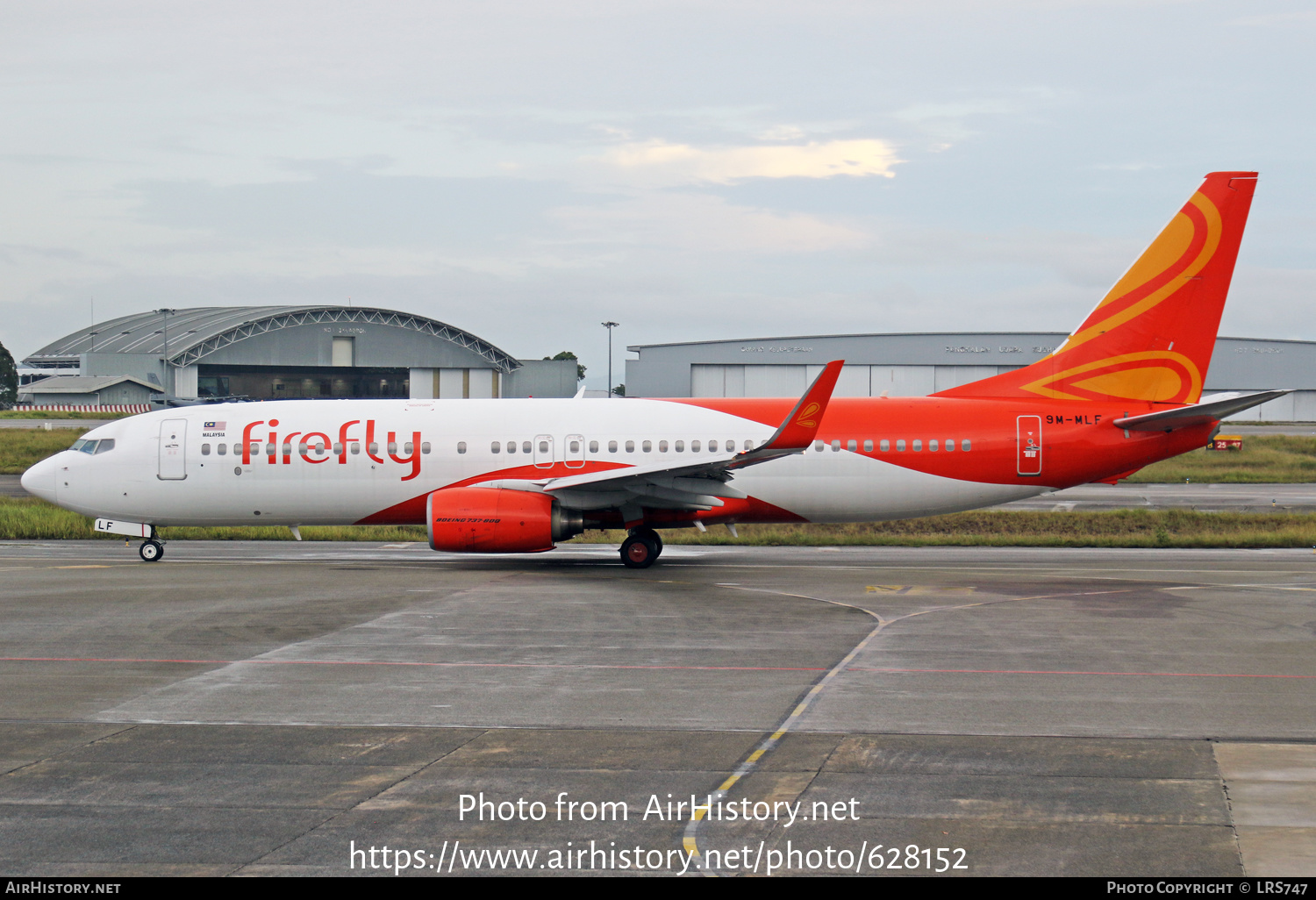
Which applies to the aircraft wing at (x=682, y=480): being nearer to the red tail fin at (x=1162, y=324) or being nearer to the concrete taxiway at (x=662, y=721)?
the concrete taxiway at (x=662, y=721)

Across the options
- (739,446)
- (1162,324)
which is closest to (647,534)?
(739,446)

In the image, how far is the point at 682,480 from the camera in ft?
81.8

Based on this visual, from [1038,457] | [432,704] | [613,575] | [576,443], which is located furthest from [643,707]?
[1038,457]

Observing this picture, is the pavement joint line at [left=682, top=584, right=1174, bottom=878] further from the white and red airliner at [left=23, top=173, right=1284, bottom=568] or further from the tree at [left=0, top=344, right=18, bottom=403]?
the tree at [left=0, top=344, right=18, bottom=403]

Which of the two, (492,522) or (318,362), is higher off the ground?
(318,362)

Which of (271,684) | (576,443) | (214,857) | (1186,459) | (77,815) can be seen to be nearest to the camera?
(214,857)

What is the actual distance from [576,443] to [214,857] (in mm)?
18577

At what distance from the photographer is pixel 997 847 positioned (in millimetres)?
8172

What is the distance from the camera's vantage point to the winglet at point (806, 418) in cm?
2220

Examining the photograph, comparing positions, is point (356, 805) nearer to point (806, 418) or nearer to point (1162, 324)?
point (806, 418)

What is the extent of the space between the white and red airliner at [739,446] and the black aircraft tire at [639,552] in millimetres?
41

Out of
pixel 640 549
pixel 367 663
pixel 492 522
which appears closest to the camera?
pixel 367 663

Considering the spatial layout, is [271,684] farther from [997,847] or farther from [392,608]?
[997,847]

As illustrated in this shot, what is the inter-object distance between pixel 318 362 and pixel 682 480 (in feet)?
297
